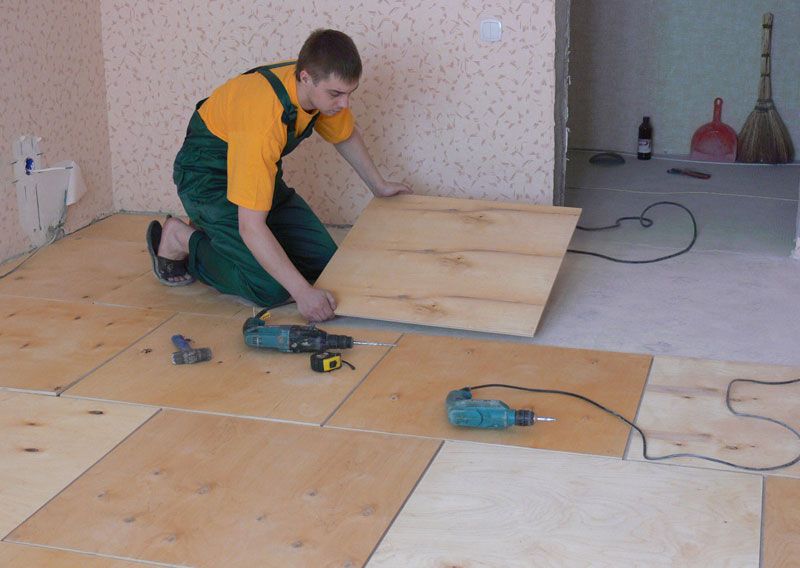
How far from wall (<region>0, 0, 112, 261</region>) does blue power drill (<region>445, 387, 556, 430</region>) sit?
204 cm

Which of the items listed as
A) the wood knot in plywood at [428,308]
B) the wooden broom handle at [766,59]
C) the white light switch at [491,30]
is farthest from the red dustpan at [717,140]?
the wood knot in plywood at [428,308]

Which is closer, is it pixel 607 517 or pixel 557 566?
pixel 557 566

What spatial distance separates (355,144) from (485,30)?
0.68m

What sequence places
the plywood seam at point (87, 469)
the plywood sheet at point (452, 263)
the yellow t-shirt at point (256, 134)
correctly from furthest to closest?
the plywood sheet at point (452, 263), the yellow t-shirt at point (256, 134), the plywood seam at point (87, 469)

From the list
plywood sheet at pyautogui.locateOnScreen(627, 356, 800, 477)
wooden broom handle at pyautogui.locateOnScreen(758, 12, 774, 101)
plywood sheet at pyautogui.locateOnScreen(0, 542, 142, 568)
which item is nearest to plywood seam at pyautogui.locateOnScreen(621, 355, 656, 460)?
plywood sheet at pyautogui.locateOnScreen(627, 356, 800, 477)

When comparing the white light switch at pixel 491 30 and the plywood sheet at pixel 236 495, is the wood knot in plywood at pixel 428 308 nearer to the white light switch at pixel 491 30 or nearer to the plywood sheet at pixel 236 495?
the plywood sheet at pixel 236 495

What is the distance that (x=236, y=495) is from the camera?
84.1 inches

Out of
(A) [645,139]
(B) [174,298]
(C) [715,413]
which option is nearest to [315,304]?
(B) [174,298]

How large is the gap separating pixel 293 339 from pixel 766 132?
3.01 metres

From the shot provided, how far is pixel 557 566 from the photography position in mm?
1873

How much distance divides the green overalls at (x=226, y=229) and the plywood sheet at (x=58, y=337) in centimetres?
25

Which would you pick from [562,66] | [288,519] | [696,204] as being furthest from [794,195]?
[288,519]

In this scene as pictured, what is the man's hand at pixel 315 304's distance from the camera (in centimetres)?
299

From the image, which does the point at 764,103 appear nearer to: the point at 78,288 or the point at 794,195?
the point at 794,195
